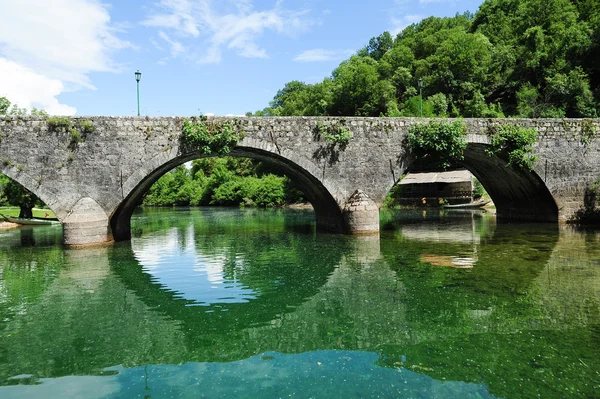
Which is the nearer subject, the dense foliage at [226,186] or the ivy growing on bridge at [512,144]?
the ivy growing on bridge at [512,144]

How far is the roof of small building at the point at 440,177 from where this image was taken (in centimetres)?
4159

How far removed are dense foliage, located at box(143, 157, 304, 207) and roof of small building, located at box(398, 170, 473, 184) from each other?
16439mm

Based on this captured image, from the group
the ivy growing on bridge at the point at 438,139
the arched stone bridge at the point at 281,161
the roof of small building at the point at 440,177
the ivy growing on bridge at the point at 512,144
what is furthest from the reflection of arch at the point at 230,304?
the roof of small building at the point at 440,177

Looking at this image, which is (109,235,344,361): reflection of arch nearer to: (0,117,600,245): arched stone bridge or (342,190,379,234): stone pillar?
(0,117,600,245): arched stone bridge

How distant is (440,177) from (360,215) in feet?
87.3

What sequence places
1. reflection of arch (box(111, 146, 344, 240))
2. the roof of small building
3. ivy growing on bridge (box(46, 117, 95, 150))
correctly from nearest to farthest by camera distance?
1. ivy growing on bridge (box(46, 117, 95, 150))
2. reflection of arch (box(111, 146, 344, 240))
3. the roof of small building

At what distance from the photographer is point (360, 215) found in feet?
64.2

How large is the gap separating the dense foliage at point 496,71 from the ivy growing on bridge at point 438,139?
2469cm

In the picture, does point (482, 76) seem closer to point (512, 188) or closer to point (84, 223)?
point (512, 188)

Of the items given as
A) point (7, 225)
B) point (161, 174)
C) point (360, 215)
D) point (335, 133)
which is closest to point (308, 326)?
point (360, 215)

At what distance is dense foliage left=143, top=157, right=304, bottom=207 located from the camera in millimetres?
61284

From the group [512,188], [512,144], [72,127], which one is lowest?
[512,188]

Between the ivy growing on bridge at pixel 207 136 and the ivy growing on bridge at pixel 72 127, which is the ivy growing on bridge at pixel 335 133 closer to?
the ivy growing on bridge at pixel 207 136

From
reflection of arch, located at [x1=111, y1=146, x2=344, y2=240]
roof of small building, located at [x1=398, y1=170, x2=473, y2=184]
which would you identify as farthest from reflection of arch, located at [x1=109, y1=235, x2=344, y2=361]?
roof of small building, located at [x1=398, y1=170, x2=473, y2=184]
